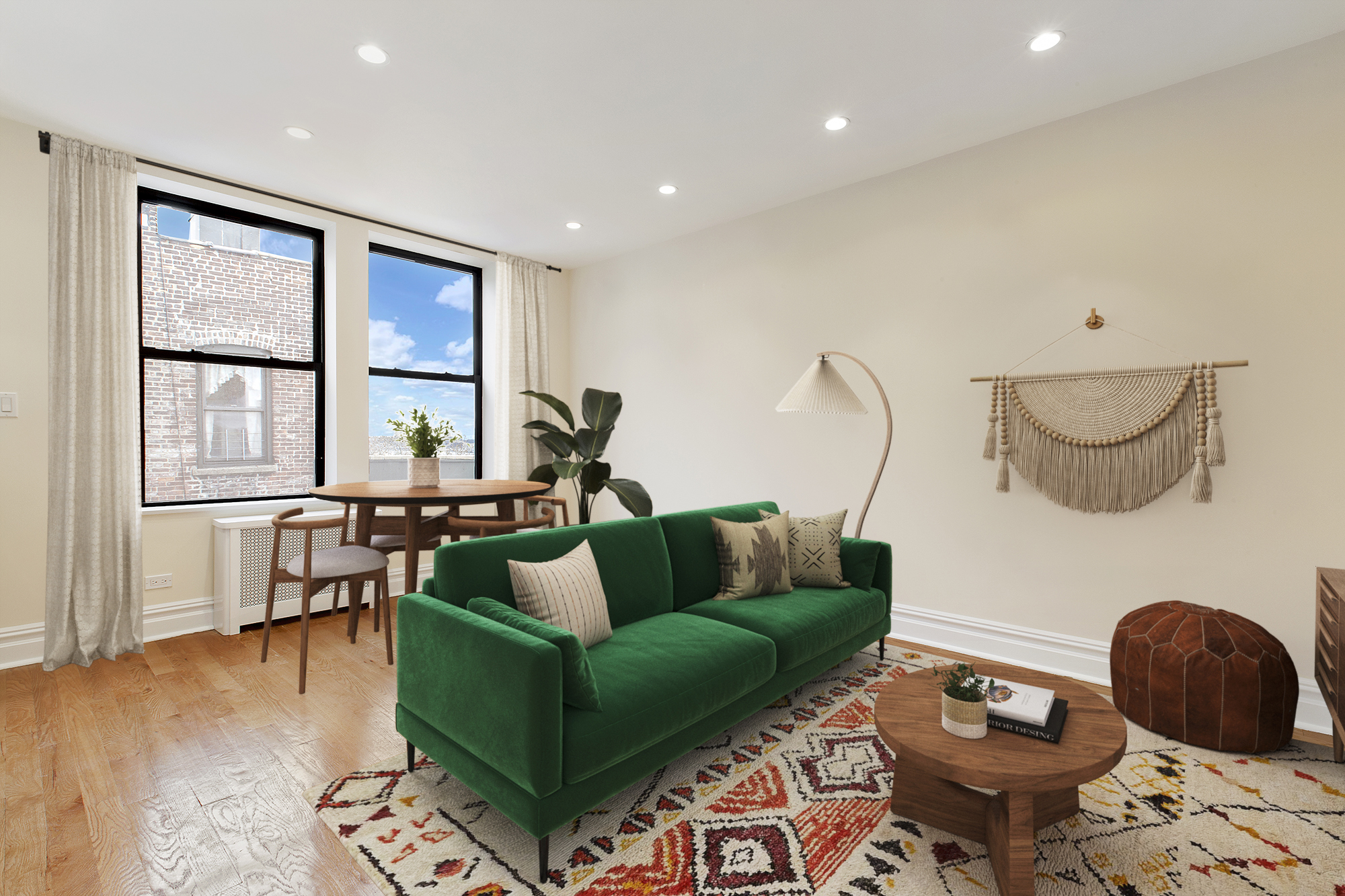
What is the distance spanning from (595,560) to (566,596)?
14.7 inches

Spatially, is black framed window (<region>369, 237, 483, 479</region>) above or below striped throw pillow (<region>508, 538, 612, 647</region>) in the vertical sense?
above

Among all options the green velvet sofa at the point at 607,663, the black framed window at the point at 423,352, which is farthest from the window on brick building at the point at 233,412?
the green velvet sofa at the point at 607,663

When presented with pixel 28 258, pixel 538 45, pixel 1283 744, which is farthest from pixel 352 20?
pixel 1283 744

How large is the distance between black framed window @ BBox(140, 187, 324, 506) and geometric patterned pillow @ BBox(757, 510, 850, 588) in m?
3.35

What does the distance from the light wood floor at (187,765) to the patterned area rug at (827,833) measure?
0.16 meters

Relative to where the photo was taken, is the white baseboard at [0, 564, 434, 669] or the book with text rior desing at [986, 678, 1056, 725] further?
the white baseboard at [0, 564, 434, 669]

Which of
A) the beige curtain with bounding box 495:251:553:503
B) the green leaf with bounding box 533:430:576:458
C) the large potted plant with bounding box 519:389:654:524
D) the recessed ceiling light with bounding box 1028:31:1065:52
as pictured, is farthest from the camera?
the beige curtain with bounding box 495:251:553:503

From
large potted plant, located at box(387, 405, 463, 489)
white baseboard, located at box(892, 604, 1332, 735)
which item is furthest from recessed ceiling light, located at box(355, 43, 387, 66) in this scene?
white baseboard, located at box(892, 604, 1332, 735)

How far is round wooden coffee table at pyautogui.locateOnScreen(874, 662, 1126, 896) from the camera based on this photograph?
1.50 metres

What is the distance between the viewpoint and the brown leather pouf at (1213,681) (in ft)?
7.36

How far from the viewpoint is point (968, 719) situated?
1.66 metres

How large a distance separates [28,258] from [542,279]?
319 centimetres

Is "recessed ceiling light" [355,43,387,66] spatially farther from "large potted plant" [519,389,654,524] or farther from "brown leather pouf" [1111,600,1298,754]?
"brown leather pouf" [1111,600,1298,754]

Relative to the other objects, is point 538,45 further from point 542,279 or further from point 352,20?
point 542,279
